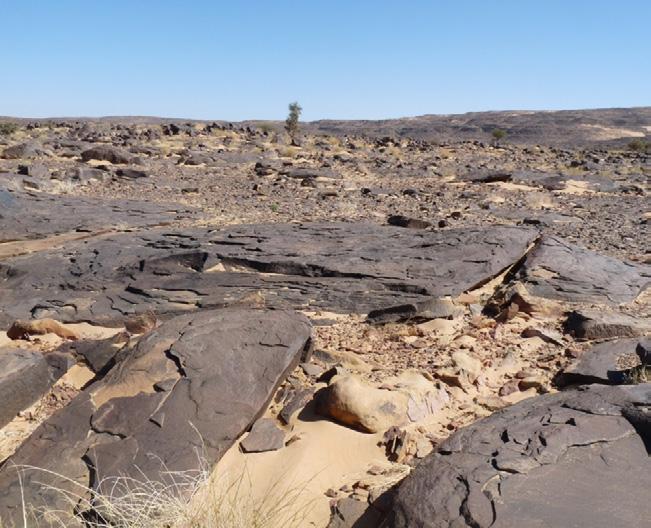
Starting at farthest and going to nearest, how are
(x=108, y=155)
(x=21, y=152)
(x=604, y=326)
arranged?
(x=21, y=152) → (x=108, y=155) → (x=604, y=326)

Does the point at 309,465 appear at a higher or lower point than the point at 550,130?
lower

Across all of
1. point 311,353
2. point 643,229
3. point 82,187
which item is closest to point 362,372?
point 311,353

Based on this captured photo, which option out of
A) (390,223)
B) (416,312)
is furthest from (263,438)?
(390,223)

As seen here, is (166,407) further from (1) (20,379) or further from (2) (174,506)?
(1) (20,379)

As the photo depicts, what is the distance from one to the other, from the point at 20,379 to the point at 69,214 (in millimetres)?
5382

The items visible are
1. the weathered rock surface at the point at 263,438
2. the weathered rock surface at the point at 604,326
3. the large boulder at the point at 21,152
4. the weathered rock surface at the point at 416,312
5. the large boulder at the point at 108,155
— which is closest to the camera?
the weathered rock surface at the point at 263,438

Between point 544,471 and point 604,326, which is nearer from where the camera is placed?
point 544,471

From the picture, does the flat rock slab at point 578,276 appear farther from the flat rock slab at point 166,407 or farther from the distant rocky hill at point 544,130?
the distant rocky hill at point 544,130

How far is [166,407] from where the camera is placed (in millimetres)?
3424

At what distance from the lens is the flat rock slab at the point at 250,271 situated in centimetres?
542

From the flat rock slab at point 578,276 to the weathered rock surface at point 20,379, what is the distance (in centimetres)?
389

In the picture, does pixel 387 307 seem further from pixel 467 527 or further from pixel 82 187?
pixel 82 187

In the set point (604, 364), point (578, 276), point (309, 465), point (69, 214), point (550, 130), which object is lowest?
point (309, 465)

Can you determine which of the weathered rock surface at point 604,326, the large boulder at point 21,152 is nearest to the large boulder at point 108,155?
the large boulder at point 21,152
